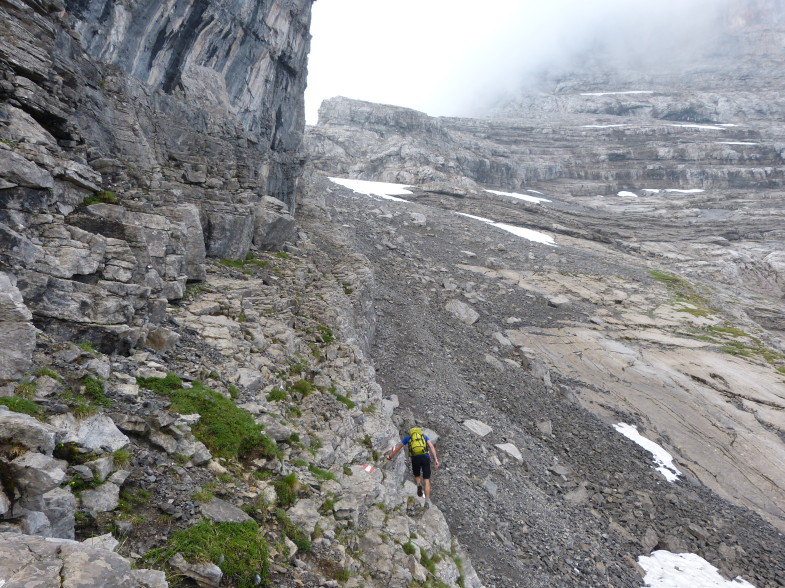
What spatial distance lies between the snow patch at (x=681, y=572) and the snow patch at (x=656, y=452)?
3940mm

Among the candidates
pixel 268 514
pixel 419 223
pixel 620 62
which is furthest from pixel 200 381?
pixel 620 62

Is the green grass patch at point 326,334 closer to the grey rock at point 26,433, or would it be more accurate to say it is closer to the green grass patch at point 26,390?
the green grass patch at point 26,390

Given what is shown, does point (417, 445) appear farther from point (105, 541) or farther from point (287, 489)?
point (105, 541)

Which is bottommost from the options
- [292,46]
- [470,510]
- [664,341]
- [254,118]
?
[470,510]

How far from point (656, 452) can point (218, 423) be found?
62.7ft

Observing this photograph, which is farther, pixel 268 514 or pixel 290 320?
pixel 290 320

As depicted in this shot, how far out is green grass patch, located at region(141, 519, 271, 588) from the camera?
5.29m

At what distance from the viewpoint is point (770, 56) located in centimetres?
16912

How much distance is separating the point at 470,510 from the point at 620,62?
231261 millimetres

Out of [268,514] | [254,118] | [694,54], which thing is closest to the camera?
[268,514]

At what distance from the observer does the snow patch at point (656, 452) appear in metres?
17.9

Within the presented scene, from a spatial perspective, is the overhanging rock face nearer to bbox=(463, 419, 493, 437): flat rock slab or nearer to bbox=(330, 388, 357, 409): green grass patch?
bbox=(330, 388, 357, 409): green grass patch

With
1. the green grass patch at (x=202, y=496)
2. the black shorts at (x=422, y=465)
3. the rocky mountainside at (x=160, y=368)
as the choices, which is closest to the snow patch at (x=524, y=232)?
the rocky mountainside at (x=160, y=368)

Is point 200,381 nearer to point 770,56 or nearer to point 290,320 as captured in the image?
point 290,320
